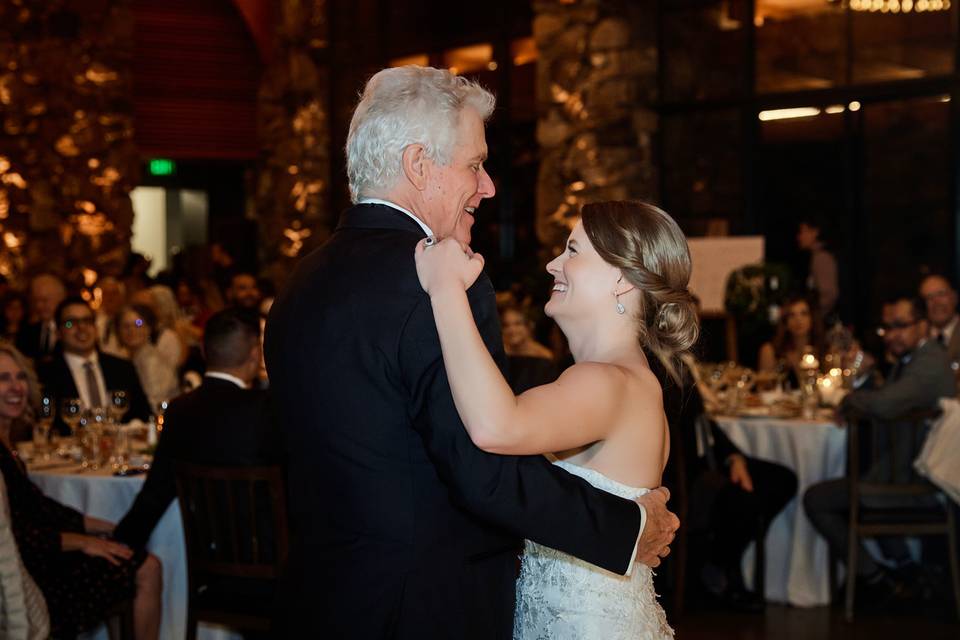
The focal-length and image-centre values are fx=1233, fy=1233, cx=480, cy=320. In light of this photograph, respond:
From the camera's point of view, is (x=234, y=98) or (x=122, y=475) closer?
(x=122, y=475)

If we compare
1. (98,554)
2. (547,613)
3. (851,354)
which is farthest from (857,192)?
(547,613)

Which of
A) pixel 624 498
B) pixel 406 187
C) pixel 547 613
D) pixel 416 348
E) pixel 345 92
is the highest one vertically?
pixel 345 92

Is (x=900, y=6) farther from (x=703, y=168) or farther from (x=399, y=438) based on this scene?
(x=399, y=438)

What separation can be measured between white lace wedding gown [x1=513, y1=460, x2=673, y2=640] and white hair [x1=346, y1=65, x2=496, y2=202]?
621 mm

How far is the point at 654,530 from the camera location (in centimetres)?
212

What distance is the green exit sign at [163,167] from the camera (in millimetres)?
16016

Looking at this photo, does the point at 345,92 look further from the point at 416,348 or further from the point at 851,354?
the point at 416,348

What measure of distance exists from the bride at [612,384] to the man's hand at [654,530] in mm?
43

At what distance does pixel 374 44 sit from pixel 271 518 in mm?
9996

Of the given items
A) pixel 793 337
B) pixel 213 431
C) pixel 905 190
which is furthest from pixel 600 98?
pixel 213 431

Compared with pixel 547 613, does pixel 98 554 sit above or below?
below

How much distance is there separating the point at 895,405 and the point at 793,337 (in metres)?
1.77

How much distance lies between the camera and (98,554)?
4039 millimetres

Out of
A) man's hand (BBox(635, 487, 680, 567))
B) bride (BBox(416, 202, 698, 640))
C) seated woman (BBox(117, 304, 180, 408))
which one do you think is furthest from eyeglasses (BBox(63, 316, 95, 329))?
man's hand (BBox(635, 487, 680, 567))
